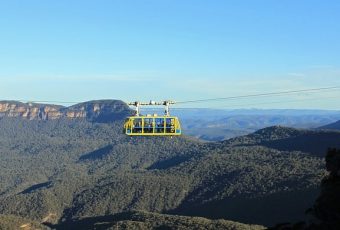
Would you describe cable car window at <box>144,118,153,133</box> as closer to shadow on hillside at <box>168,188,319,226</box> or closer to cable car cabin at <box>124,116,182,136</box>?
cable car cabin at <box>124,116,182,136</box>

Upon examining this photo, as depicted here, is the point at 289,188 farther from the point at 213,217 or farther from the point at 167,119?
the point at 167,119

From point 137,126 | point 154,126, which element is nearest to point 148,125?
point 154,126

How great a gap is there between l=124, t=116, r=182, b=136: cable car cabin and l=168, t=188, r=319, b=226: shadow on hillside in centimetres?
7994

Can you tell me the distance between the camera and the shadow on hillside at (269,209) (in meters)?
166

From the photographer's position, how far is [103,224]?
16588 cm

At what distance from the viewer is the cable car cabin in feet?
282

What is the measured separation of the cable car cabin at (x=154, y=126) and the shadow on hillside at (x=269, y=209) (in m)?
79.9

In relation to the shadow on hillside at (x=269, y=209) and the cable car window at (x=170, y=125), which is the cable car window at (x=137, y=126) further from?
the shadow on hillside at (x=269, y=209)

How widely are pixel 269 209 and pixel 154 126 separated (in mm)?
100893

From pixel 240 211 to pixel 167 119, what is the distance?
10571 cm

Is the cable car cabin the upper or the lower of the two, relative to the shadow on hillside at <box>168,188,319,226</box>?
upper

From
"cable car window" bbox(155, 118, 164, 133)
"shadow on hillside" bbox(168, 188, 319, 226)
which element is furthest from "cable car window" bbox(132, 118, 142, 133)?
"shadow on hillside" bbox(168, 188, 319, 226)

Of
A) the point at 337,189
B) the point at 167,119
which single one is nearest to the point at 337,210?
the point at 337,189

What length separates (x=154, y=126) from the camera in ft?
284
